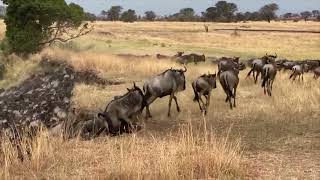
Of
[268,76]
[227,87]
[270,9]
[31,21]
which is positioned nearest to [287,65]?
[268,76]

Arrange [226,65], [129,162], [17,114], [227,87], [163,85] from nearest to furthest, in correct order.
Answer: [129,162]
[163,85]
[227,87]
[226,65]
[17,114]

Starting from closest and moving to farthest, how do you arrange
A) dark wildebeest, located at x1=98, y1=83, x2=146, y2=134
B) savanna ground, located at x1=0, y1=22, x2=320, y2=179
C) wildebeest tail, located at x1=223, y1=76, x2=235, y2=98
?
savanna ground, located at x1=0, y1=22, x2=320, y2=179, dark wildebeest, located at x1=98, y1=83, x2=146, y2=134, wildebeest tail, located at x1=223, y1=76, x2=235, y2=98

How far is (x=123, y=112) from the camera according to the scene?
15227 millimetres

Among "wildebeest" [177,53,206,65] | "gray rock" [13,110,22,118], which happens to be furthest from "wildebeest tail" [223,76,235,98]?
"wildebeest" [177,53,206,65]

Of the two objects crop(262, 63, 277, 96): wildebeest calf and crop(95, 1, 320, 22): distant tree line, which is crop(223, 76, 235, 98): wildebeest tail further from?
crop(95, 1, 320, 22): distant tree line

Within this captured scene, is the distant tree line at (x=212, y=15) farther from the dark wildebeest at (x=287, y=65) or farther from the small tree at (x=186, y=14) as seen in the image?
the dark wildebeest at (x=287, y=65)

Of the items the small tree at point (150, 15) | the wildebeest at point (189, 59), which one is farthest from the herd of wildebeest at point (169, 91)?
the small tree at point (150, 15)

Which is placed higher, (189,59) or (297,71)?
(297,71)

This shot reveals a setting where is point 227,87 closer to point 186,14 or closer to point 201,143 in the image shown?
point 201,143

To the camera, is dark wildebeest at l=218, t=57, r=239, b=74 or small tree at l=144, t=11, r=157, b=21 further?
small tree at l=144, t=11, r=157, b=21

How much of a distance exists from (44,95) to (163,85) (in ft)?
42.0

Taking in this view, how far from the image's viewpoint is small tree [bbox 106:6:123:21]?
133 metres

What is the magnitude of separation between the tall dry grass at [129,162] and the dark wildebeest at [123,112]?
3.40 meters

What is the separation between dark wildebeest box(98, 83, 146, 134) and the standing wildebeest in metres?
1.39
